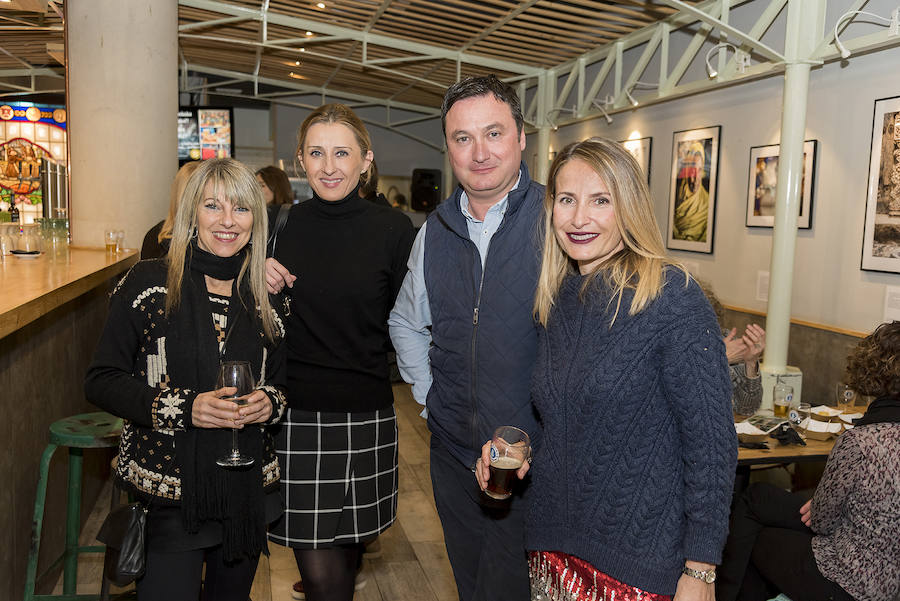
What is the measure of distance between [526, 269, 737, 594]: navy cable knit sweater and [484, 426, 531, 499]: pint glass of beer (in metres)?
0.09

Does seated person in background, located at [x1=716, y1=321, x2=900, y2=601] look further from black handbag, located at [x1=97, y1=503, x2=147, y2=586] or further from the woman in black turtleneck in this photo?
black handbag, located at [x1=97, y1=503, x2=147, y2=586]

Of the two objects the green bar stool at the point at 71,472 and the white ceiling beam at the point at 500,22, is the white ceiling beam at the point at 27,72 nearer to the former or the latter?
the white ceiling beam at the point at 500,22

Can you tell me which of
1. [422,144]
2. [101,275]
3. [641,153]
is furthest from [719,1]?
[422,144]

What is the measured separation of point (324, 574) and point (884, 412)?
6.30ft

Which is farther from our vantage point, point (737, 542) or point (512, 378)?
point (737, 542)

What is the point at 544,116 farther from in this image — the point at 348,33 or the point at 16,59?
the point at 16,59

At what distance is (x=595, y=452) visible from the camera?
1.56m

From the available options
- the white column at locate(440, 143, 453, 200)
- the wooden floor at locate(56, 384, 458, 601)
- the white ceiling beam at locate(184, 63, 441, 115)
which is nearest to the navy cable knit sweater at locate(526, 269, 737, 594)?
the wooden floor at locate(56, 384, 458, 601)

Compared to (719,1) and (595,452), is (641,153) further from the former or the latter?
(595,452)

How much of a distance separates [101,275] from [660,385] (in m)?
2.78

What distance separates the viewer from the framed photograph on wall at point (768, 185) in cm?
534

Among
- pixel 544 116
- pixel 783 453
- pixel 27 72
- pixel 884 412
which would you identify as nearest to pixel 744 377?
pixel 783 453

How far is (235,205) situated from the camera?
206cm

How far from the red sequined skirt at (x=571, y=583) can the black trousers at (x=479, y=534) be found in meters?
0.12
